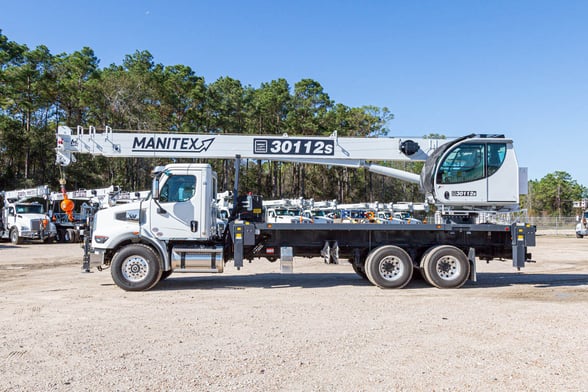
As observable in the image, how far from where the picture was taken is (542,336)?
21.2 ft

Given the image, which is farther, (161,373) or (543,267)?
(543,267)

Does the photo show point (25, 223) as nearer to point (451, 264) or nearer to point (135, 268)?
point (135, 268)

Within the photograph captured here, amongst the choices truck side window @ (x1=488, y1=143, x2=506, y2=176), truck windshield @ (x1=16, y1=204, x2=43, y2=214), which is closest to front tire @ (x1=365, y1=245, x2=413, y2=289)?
truck side window @ (x1=488, y1=143, x2=506, y2=176)

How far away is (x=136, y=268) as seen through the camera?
9.98 metres

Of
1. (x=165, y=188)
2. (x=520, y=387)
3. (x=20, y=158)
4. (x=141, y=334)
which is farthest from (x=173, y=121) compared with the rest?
(x=520, y=387)

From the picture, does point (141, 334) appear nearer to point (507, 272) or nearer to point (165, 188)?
point (165, 188)

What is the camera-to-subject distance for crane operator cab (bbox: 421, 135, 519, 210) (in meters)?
10.6

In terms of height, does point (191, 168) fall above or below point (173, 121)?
below

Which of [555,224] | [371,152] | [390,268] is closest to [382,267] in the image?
[390,268]

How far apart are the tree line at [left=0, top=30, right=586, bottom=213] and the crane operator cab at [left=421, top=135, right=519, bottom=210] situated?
26.3 meters

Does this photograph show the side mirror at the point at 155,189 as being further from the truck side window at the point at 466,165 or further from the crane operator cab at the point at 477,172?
the truck side window at the point at 466,165

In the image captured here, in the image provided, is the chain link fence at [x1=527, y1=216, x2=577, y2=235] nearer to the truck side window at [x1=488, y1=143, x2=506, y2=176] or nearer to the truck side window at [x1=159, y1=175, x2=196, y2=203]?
the truck side window at [x1=488, y1=143, x2=506, y2=176]

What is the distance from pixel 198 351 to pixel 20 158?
43411 mm

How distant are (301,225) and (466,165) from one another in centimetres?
408
